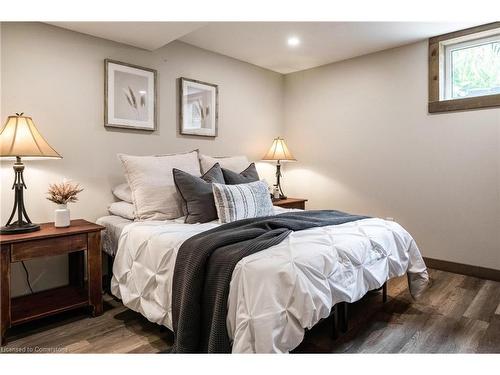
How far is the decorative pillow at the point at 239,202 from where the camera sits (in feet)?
7.67

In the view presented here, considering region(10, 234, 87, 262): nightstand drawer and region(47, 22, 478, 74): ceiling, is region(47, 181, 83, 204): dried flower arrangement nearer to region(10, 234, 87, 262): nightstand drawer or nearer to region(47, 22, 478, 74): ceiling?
region(10, 234, 87, 262): nightstand drawer

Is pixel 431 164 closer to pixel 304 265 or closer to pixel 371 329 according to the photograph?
pixel 371 329

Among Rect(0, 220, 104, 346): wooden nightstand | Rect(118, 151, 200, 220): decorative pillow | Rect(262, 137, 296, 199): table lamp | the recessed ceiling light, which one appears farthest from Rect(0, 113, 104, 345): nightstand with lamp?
the recessed ceiling light

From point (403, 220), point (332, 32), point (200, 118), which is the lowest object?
point (403, 220)

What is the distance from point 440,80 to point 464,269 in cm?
184

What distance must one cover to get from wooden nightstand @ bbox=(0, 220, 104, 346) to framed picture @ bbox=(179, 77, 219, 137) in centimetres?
149

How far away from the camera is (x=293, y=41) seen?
3.32 m

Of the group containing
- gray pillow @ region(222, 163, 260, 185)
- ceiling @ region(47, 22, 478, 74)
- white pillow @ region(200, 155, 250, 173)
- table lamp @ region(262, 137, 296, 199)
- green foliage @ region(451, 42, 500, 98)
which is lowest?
gray pillow @ region(222, 163, 260, 185)

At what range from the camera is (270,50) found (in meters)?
3.56

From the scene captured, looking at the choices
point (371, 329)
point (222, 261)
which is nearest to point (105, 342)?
point (222, 261)

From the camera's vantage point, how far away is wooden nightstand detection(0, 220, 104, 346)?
186cm

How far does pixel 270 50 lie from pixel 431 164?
81.6 inches

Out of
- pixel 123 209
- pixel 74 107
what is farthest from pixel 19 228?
pixel 74 107

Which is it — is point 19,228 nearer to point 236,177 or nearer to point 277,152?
point 236,177
